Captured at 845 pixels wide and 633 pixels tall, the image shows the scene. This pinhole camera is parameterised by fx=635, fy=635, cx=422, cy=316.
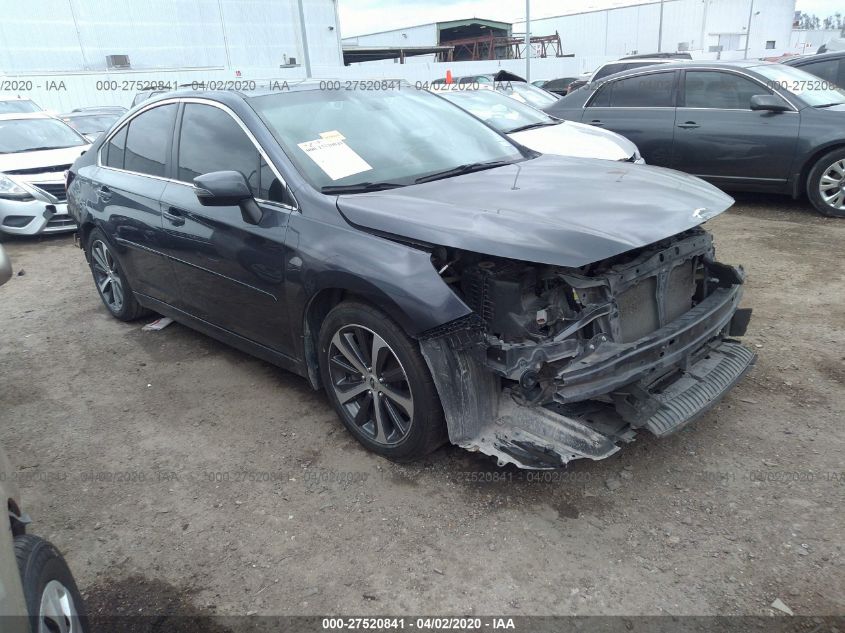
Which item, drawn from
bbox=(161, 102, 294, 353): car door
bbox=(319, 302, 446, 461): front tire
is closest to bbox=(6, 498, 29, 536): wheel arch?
bbox=(319, 302, 446, 461): front tire

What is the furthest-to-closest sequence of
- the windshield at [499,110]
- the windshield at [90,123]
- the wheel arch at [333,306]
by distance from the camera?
the windshield at [90,123]
the windshield at [499,110]
the wheel arch at [333,306]

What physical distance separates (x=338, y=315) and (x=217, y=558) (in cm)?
118

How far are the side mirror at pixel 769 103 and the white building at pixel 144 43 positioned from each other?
1854 cm

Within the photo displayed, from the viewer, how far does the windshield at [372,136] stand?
3262 millimetres

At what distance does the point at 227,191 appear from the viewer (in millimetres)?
3086

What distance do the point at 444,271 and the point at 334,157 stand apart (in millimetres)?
982

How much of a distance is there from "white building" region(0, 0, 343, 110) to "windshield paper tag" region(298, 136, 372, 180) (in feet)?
69.3

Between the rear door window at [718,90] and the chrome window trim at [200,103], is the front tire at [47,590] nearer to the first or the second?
the chrome window trim at [200,103]

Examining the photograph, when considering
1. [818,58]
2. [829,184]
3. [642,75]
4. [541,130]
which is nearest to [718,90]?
[642,75]

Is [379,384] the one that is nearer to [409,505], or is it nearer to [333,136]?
[409,505]

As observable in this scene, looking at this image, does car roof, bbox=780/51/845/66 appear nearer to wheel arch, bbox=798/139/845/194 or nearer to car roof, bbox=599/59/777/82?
car roof, bbox=599/59/777/82

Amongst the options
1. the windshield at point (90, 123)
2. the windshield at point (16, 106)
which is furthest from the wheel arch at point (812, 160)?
the windshield at point (90, 123)

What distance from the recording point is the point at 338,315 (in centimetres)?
305

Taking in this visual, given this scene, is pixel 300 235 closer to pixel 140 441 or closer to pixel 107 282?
pixel 140 441
